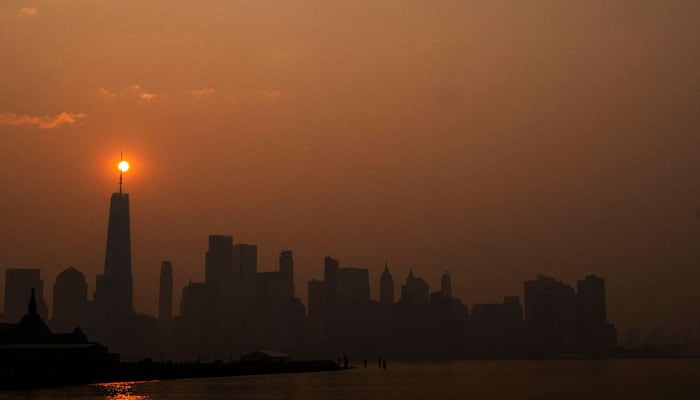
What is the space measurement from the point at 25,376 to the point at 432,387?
56916mm

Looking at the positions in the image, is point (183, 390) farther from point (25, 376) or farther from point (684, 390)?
point (684, 390)

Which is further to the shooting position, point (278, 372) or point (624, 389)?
point (278, 372)

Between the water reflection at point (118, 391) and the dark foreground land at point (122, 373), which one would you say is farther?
the dark foreground land at point (122, 373)

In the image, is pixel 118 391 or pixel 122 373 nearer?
pixel 118 391

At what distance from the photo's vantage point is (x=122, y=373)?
141625 millimetres

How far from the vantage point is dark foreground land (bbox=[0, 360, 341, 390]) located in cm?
11875

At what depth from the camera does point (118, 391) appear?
4498 inches

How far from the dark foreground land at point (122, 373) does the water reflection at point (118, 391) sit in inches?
122

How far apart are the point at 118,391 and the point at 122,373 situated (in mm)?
28204

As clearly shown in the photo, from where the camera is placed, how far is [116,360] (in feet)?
495

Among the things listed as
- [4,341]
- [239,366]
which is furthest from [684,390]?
[4,341]

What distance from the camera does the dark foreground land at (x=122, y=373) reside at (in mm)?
118750

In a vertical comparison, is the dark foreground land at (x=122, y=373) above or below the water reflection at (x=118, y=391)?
above

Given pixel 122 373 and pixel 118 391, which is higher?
pixel 122 373
